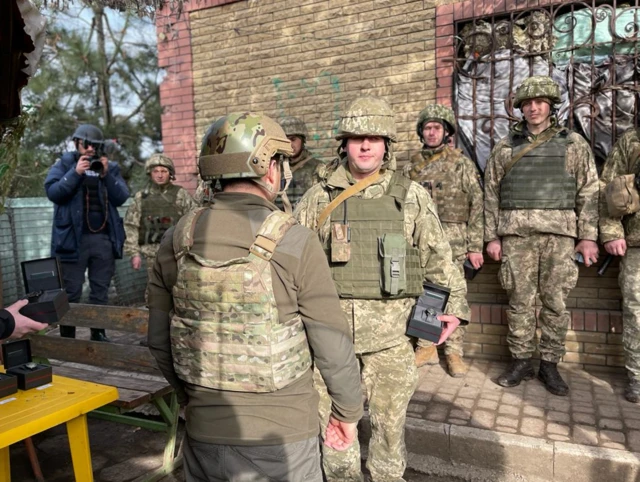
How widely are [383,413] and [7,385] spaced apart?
1.77m

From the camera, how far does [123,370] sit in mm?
3205

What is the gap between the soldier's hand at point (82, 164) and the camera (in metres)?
4.72

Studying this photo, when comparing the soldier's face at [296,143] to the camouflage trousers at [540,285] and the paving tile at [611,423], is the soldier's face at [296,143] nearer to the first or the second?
the camouflage trousers at [540,285]

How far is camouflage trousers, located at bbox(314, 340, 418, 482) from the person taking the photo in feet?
8.26

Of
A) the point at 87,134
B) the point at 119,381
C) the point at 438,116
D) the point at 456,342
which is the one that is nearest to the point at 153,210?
the point at 87,134

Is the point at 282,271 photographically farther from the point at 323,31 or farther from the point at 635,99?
the point at 323,31

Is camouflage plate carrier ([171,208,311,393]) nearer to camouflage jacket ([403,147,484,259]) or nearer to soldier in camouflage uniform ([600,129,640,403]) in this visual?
camouflage jacket ([403,147,484,259])

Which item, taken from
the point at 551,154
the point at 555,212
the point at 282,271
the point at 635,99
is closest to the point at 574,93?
the point at 635,99

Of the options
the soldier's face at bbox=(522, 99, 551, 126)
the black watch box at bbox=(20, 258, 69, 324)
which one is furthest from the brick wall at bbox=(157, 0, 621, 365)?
the black watch box at bbox=(20, 258, 69, 324)

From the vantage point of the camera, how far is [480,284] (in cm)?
453

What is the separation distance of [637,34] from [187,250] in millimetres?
3937

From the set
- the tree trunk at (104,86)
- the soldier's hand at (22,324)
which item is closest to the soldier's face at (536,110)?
the soldier's hand at (22,324)

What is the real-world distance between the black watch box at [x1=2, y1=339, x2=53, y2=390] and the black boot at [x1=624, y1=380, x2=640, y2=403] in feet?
11.7

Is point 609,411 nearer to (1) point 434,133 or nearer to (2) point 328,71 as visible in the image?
(1) point 434,133
